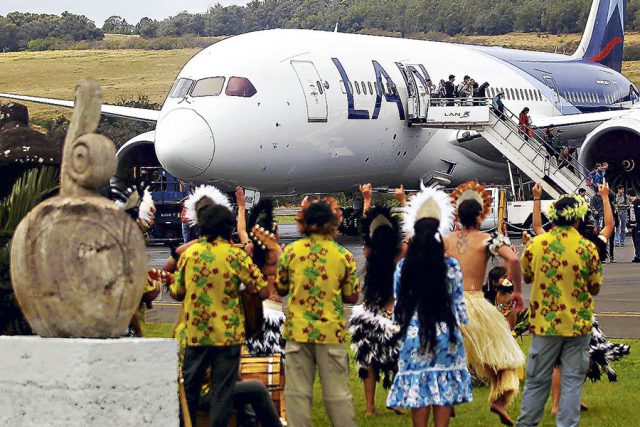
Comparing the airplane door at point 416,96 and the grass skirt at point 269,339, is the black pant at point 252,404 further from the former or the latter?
the airplane door at point 416,96

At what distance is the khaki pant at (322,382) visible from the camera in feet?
26.6

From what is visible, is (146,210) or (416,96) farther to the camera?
(416,96)

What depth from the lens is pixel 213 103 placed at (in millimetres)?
22484

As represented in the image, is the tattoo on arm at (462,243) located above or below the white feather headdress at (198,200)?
below

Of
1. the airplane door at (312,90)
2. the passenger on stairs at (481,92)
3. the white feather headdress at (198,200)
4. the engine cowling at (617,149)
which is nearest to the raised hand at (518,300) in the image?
the white feather headdress at (198,200)

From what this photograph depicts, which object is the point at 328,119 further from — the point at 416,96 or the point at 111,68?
the point at 111,68

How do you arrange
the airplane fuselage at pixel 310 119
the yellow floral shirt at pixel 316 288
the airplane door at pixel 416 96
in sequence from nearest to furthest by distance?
the yellow floral shirt at pixel 316 288, the airplane fuselage at pixel 310 119, the airplane door at pixel 416 96

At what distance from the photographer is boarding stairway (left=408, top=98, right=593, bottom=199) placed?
27.2 m

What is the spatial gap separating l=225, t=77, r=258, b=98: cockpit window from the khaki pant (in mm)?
14716

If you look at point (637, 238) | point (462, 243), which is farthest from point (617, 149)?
point (462, 243)

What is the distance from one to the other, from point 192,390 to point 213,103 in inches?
590

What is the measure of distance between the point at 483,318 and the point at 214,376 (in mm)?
2052

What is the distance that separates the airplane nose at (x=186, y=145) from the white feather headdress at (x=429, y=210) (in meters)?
13.4

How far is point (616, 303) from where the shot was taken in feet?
53.5
